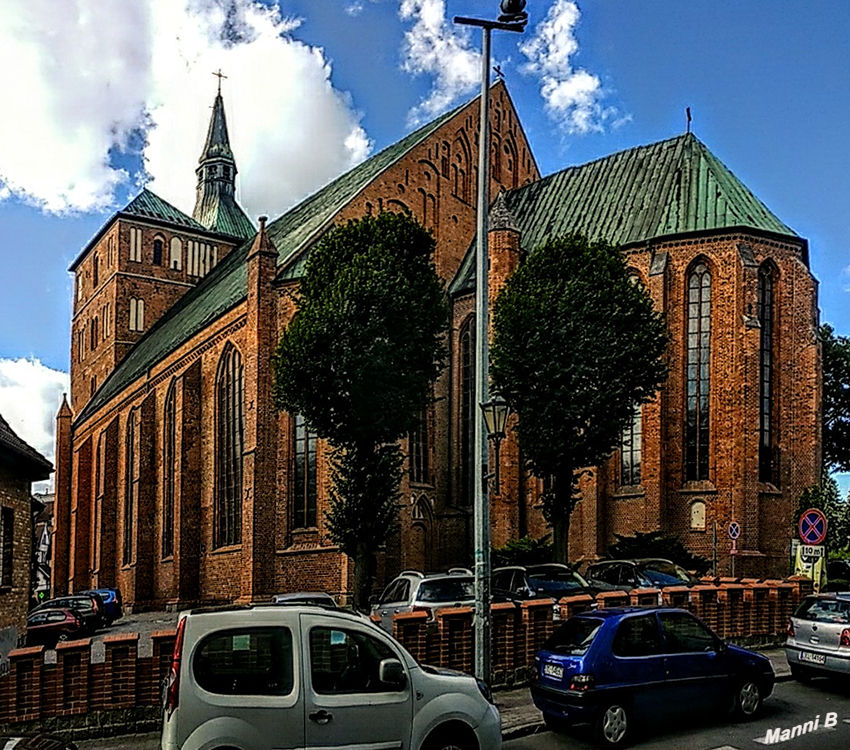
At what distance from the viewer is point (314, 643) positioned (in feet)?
27.8

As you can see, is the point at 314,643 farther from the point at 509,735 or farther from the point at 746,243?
the point at 746,243

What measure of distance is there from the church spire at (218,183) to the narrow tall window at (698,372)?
121 ft

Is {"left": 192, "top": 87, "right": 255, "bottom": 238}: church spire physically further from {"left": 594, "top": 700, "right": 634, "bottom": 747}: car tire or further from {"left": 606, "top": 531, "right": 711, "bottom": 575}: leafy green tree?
{"left": 594, "top": 700, "right": 634, "bottom": 747}: car tire

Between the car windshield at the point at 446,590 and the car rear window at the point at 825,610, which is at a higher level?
the car rear window at the point at 825,610

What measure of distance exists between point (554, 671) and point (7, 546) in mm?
11249

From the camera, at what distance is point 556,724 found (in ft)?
38.1

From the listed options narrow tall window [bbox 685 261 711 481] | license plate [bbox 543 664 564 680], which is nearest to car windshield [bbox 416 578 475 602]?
license plate [bbox 543 664 564 680]

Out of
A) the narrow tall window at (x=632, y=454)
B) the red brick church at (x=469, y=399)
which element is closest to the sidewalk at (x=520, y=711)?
the red brick church at (x=469, y=399)

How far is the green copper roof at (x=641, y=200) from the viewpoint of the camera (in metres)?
35.5

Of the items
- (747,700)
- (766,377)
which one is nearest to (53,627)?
(747,700)

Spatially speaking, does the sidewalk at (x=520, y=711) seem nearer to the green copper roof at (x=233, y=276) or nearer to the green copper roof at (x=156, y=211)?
the green copper roof at (x=233, y=276)

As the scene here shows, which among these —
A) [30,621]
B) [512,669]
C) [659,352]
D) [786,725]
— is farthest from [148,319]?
[786,725]

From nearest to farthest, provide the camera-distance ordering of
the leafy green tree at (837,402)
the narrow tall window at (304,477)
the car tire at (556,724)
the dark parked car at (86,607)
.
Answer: the car tire at (556,724), the dark parked car at (86,607), the narrow tall window at (304,477), the leafy green tree at (837,402)

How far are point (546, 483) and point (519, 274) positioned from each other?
22.5 feet
